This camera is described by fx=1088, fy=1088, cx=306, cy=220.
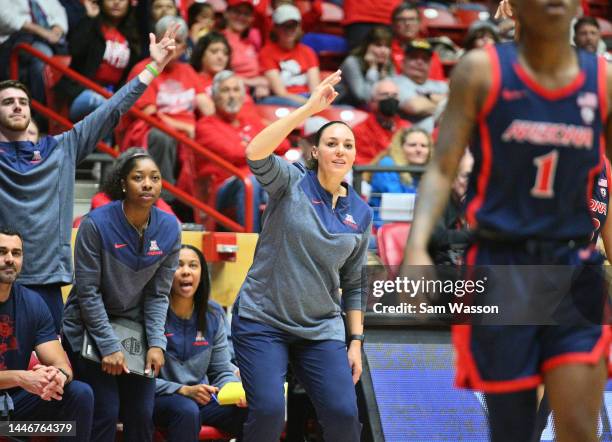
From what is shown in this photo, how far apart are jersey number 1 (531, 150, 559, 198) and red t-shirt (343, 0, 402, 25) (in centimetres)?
788

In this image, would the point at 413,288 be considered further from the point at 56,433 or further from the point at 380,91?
the point at 380,91

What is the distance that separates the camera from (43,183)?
5.71 m

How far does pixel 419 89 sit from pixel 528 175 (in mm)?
6826

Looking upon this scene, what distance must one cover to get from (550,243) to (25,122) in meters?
3.62

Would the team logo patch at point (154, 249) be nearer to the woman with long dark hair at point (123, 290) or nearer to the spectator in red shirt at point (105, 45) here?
the woman with long dark hair at point (123, 290)

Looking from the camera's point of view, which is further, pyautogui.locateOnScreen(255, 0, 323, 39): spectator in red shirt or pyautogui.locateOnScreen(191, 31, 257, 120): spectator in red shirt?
pyautogui.locateOnScreen(255, 0, 323, 39): spectator in red shirt

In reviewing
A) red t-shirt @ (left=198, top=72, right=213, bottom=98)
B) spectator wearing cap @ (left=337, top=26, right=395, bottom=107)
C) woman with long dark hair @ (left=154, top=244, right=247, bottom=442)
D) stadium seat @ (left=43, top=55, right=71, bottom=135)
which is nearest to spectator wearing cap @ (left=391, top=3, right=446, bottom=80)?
spectator wearing cap @ (left=337, top=26, right=395, bottom=107)

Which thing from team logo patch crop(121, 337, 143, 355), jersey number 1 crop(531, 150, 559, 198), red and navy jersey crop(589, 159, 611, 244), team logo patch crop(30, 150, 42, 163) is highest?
jersey number 1 crop(531, 150, 559, 198)

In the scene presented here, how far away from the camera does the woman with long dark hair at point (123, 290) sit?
532 centimetres

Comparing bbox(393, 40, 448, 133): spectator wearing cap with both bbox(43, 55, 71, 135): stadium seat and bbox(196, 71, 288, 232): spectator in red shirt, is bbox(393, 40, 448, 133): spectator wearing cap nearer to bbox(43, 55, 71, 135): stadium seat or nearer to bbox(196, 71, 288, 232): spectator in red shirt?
bbox(196, 71, 288, 232): spectator in red shirt

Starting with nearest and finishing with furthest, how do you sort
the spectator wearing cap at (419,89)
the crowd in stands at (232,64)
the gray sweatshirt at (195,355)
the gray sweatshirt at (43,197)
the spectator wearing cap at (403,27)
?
the gray sweatshirt at (43,197) < the gray sweatshirt at (195,355) < the crowd in stands at (232,64) < the spectator wearing cap at (419,89) < the spectator wearing cap at (403,27)

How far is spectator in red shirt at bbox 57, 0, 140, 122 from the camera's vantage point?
27.5 ft

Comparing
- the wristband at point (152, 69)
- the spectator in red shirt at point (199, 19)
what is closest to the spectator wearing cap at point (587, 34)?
the spectator in red shirt at point (199, 19)

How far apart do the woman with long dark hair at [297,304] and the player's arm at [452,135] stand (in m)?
1.68
